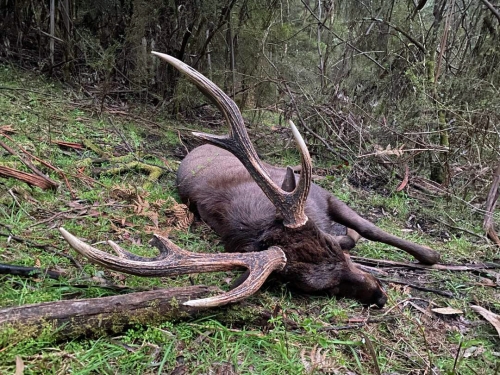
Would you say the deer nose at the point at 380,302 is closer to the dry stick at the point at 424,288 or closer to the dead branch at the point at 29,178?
the dry stick at the point at 424,288

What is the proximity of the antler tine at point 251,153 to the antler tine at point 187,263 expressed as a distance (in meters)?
0.36

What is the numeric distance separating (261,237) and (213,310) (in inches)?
33.0

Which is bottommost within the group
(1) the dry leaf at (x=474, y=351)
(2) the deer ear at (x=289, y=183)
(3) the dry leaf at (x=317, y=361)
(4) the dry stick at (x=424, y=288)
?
(4) the dry stick at (x=424, y=288)

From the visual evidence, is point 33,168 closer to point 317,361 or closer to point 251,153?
point 251,153

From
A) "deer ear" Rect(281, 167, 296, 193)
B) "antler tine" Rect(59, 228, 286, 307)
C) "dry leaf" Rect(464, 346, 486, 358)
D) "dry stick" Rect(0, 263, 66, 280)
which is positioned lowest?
"dry leaf" Rect(464, 346, 486, 358)

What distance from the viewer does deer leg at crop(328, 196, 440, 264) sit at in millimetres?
3719

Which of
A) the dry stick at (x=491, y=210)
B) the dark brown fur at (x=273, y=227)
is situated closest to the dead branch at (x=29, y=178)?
the dark brown fur at (x=273, y=227)

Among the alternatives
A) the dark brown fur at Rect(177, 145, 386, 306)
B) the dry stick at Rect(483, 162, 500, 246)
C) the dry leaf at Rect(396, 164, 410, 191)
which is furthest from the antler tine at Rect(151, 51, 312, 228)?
the dry leaf at Rect(396, 164, 410, 191)

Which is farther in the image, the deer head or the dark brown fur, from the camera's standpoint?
the dark brown fur

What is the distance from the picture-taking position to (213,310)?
2.55 m

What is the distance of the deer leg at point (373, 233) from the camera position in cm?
372

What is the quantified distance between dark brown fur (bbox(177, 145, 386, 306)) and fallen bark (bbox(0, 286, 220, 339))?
2.57 feet

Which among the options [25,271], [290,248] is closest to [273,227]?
[290,248]

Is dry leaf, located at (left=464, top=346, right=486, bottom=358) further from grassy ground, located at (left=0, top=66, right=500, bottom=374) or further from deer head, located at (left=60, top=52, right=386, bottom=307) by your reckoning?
deer head, located at (left=60, top=52, right=386, bottom=307)
